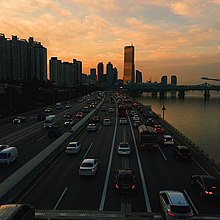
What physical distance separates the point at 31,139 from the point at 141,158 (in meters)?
17.6

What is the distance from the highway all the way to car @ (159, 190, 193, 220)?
140 centimetres

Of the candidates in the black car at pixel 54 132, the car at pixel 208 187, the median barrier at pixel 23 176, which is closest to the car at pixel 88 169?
the median barrier at pixel 23 176

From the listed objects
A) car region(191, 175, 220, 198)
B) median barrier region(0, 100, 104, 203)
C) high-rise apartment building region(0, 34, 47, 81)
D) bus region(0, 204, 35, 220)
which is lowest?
median barrier region(0, 100, 104, 203)

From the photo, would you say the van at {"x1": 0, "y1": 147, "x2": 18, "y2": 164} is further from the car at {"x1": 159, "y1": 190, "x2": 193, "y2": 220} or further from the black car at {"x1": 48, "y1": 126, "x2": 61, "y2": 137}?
the car at {"x1": 159, "y1": 190, "x2": 193, "y2": 220}

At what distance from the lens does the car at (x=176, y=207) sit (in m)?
14.4

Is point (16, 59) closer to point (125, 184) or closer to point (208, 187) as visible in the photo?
point (125, 184)

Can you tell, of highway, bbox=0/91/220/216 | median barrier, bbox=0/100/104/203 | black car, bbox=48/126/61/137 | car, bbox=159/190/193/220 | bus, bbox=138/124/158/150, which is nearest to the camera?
car, bbox=159/190/193/220

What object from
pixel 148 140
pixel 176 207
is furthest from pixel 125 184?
pixel 148 140

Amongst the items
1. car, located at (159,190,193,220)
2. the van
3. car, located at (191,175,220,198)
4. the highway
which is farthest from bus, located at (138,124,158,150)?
car, located at (159,190,193,220)

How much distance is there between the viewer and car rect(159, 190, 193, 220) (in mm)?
14367

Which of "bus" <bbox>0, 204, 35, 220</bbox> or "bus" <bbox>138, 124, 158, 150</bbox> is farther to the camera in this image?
"bus" <bbox>138, 124, 158, 150</bbox>

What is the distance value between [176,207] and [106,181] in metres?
7.97

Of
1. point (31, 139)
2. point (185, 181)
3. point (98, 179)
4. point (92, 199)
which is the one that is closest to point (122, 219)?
point (92, 199)

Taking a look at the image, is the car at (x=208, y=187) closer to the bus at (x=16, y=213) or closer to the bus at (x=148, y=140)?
the bus at (x=16, y=213)
